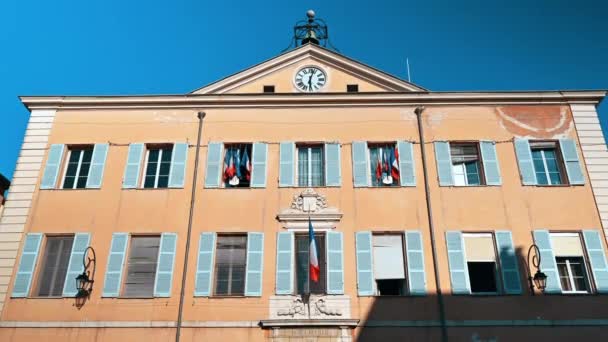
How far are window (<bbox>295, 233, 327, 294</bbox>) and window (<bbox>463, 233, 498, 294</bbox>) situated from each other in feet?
12.3

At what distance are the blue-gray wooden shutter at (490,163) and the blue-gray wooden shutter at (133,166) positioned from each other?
31.9 ft

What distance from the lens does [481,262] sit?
14.9 metres

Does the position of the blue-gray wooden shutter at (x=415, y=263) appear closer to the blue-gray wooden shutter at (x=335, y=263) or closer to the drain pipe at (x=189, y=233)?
the blue-gray wooden shutter at (x=335, y=263)

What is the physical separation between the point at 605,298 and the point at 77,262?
13392 millimetres

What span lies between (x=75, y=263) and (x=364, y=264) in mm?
7507

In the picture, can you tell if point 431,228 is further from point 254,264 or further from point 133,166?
point 133,166

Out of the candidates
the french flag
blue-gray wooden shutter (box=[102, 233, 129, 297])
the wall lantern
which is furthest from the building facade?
the french flag

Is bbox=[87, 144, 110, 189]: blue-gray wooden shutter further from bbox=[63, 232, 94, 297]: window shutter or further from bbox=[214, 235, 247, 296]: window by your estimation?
bbox=[214, 235, 247, 296]: window

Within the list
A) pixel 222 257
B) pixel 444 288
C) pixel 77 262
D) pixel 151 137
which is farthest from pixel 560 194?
Result: pixel 77 262

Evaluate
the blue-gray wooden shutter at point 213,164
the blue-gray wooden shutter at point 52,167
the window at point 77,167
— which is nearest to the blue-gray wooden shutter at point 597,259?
the blue-gray wooden shutter at point 213,164

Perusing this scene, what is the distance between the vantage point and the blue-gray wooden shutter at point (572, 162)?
51.9 feet

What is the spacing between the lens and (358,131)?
54.9 feet

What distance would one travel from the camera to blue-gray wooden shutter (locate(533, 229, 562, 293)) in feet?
47.1

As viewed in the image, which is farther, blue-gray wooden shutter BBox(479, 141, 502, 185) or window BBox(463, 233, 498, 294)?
blue-gray wooden shutter BBox(479, 141, 502, 185)
